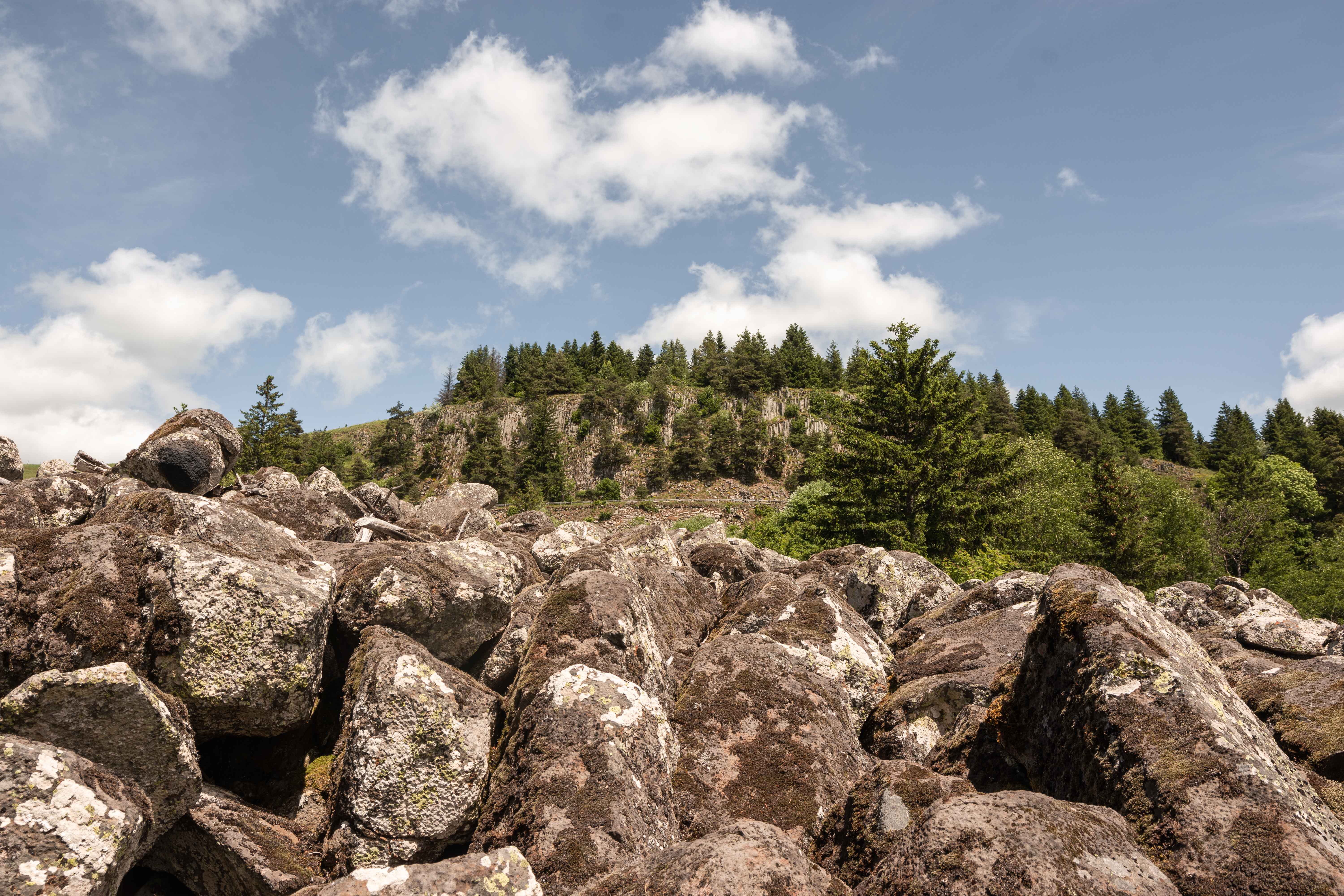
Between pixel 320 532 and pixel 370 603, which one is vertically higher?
pixel 320 532

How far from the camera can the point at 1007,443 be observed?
32312mm

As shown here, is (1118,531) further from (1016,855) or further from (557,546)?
(1016,855)

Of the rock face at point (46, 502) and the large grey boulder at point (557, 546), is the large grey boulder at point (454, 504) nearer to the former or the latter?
the large grey boulder at point (557, 546)

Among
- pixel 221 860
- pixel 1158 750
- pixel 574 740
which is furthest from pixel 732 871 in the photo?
pixel 221 860

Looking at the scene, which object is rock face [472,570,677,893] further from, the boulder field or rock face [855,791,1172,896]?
rock face [855,791,1172,896]

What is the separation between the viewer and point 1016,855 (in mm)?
3043

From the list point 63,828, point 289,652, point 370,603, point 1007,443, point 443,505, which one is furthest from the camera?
point 1007,443

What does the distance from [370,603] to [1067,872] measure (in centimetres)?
571

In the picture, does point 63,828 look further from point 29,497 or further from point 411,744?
point 29,497

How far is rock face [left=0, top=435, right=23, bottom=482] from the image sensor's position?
16.8m

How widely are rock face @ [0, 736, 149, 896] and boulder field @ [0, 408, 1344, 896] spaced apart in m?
0.01

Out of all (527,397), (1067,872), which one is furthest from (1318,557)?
(527,397)

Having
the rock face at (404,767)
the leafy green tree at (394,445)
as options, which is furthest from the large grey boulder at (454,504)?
the leafy green tree at (394,445)

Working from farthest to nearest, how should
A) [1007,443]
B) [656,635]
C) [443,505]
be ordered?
[1007,443], [443,505], [656,635]
